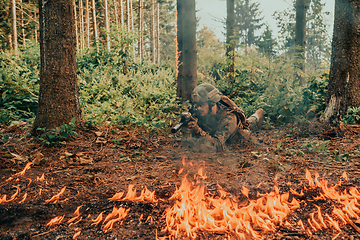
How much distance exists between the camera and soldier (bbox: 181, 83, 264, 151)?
14.4 feet

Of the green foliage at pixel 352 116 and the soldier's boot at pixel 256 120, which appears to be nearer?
the green foliage at pixel 352 116

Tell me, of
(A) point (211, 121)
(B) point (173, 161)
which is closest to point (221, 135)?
(A) point (211, 121)

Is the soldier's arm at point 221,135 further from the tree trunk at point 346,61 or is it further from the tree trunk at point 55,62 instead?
the tree trunk at point 55,62

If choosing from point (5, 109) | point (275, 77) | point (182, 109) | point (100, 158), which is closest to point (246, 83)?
point (275, 77)

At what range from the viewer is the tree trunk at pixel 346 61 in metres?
5.23

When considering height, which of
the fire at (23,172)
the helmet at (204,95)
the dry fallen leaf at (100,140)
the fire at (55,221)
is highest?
the helmet at (204,95)

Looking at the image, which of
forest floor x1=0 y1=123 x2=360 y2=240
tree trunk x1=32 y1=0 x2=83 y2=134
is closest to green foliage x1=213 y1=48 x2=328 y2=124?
forest floor x1=0 y1=123 x2=360 y2=240

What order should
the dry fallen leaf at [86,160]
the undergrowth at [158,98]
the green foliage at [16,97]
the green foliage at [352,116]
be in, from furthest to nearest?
1. the green foliage at [16,97]
2. the undergrowth at [158,98]
3. the green foliage at [352,116]
4. the dry fallen leaf at [86,160]

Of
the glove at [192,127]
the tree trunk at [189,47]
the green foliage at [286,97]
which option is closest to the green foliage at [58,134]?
the glove at [192,127]

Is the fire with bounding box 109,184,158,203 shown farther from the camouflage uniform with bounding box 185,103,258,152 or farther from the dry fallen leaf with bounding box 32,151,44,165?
the dry fallen leaf with bounding box 32,151,44,165

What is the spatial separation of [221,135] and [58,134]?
324 centimetres

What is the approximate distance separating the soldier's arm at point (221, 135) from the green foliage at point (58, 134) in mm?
2569

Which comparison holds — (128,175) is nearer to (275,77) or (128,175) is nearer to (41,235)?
(41,235)

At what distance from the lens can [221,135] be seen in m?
4.68
